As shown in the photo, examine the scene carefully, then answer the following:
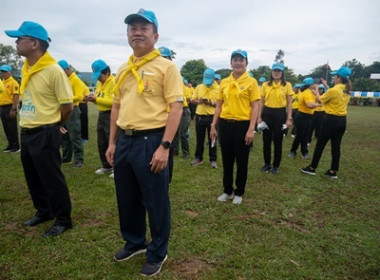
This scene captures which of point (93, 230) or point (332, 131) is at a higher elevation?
point (332, 131)

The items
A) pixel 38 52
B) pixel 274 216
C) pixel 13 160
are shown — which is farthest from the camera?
pixel 13 160

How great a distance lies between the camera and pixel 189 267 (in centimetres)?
271

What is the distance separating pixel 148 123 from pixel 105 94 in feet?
10.1

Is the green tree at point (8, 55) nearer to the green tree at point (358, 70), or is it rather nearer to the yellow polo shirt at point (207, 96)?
the yellow polo shirt at point (207, 96)

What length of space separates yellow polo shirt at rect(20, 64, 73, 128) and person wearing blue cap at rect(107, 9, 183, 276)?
0.85 metres

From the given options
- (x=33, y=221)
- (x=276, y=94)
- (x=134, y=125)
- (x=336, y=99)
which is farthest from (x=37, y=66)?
(x=336, y=99)

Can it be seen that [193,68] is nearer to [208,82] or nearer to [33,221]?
[208,82]

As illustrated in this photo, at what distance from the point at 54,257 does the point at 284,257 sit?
2432 mm

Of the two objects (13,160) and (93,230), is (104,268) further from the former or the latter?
(13,160)

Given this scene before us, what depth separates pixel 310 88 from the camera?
7.50 m

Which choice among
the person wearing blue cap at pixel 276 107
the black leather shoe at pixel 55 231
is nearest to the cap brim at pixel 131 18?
the black leather shoe at pixel 55 231

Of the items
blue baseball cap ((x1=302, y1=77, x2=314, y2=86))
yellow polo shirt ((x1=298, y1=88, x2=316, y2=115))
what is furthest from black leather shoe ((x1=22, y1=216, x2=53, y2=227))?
blue baseball cap ((x1=302, y1=77, x2=314, y2=86))

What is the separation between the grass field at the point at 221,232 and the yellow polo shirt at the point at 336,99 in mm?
1441

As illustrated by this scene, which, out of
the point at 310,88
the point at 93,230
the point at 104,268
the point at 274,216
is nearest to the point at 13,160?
the point at 93,230
